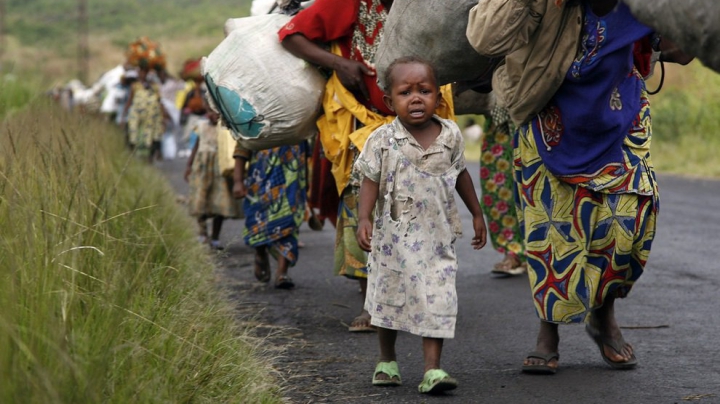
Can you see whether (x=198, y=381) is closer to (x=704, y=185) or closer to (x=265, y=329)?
(x=265, y=329)

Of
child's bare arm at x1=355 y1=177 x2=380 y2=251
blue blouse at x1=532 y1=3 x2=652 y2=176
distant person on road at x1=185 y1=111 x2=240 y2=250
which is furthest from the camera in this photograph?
distant person on road at x1=185 y1=111 x2=240 y2=250

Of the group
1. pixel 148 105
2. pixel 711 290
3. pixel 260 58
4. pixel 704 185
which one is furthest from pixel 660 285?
pixel 148 105

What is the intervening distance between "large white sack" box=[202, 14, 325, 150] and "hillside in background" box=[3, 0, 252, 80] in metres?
64.2

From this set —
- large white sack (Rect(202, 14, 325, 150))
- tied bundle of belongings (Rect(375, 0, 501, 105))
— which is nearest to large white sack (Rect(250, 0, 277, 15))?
large white sack (Rect(202, 14, 325, 150))

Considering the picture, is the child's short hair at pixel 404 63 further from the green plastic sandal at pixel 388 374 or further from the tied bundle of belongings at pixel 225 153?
the tied bundle of belongings at pixel 225 153

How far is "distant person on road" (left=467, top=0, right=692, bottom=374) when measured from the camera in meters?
4.71

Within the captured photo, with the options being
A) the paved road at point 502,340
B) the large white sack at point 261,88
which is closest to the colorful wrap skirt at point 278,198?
the paved road at point 502,340

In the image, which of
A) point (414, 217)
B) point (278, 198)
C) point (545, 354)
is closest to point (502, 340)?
point (545, 354)

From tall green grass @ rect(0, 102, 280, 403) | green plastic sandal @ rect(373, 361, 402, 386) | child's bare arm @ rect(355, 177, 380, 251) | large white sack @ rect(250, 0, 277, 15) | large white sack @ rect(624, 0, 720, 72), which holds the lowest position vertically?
green plastic sandal @ rect(373, 361, 402, 386)

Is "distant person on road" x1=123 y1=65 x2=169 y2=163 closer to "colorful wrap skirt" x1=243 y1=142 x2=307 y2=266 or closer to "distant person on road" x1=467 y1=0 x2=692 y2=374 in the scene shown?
"colorful wrap skirt" x1=243 y1=142 x2=307 y2=266

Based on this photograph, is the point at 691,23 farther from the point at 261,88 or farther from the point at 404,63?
the point at 261,88

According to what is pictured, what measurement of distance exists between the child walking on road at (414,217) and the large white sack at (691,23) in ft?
5.87

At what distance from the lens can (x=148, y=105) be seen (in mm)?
17859

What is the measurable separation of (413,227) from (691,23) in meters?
2.04
